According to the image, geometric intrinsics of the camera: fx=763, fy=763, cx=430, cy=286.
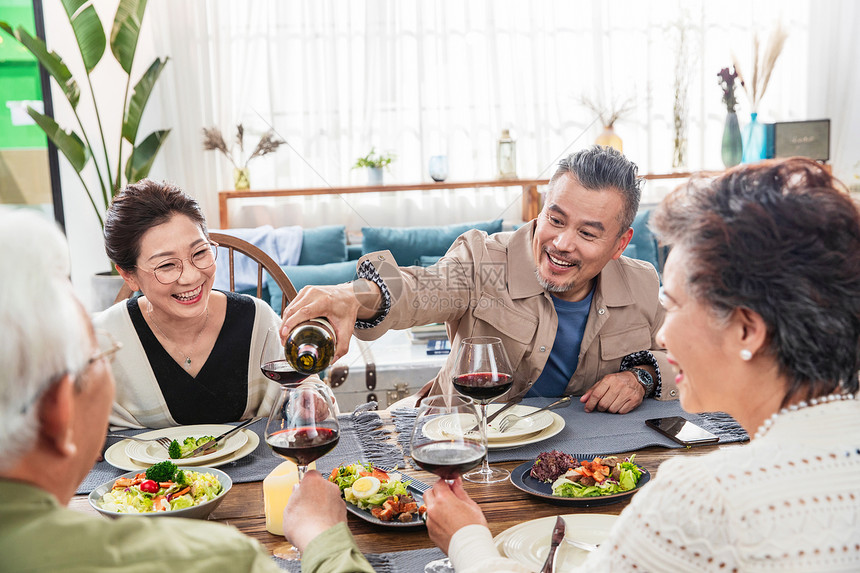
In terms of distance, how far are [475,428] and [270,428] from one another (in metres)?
0.30

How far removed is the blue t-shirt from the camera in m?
2.11

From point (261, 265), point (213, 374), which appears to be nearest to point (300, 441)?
point (213, 374)

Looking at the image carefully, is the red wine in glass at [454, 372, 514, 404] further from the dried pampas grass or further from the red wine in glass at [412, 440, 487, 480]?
the dried pampas grass

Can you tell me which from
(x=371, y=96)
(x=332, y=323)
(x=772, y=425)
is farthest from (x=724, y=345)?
(x=371, y=96)

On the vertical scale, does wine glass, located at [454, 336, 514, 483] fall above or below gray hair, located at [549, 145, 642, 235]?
below

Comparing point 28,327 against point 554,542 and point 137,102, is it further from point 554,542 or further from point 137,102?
point 137,102

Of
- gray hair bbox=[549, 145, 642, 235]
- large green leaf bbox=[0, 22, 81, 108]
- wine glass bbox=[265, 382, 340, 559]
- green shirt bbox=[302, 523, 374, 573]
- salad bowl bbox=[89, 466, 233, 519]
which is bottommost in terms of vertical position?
salad bowl bbox=[89, 466, 233, 519]

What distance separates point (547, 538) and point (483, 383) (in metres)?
0.39

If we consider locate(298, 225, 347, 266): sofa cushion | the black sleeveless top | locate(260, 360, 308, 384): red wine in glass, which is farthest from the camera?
locate(298, 225, 347, 266): sofa cushion

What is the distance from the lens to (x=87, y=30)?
3.68 meters

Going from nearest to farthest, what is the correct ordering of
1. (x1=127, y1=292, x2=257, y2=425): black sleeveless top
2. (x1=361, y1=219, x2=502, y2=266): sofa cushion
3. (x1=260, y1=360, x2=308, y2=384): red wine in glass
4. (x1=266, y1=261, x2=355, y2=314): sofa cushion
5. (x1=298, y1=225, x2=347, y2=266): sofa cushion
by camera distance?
(x1=260, y1=360, x2=308, y2=384): red wine in glass, (x1=127, y1=292, x2=257, y2=425): black sleeveless top, (x1=266, y1=261, x2=355, y2=314): sofa cushion, (x1=361, y1=219, x2=502, y2=266): sofa cushion, (x1=298, y1=225, x2=347, y2=266): sofa cushion

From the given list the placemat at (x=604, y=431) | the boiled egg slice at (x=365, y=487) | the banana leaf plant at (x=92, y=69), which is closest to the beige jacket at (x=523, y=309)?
the placemat at (x=604, y=431)

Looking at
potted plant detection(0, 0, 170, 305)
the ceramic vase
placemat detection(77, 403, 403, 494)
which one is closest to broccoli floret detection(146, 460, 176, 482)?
placemat detection(77, 403, 403, 494)

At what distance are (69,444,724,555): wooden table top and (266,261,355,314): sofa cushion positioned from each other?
8.13 feet
